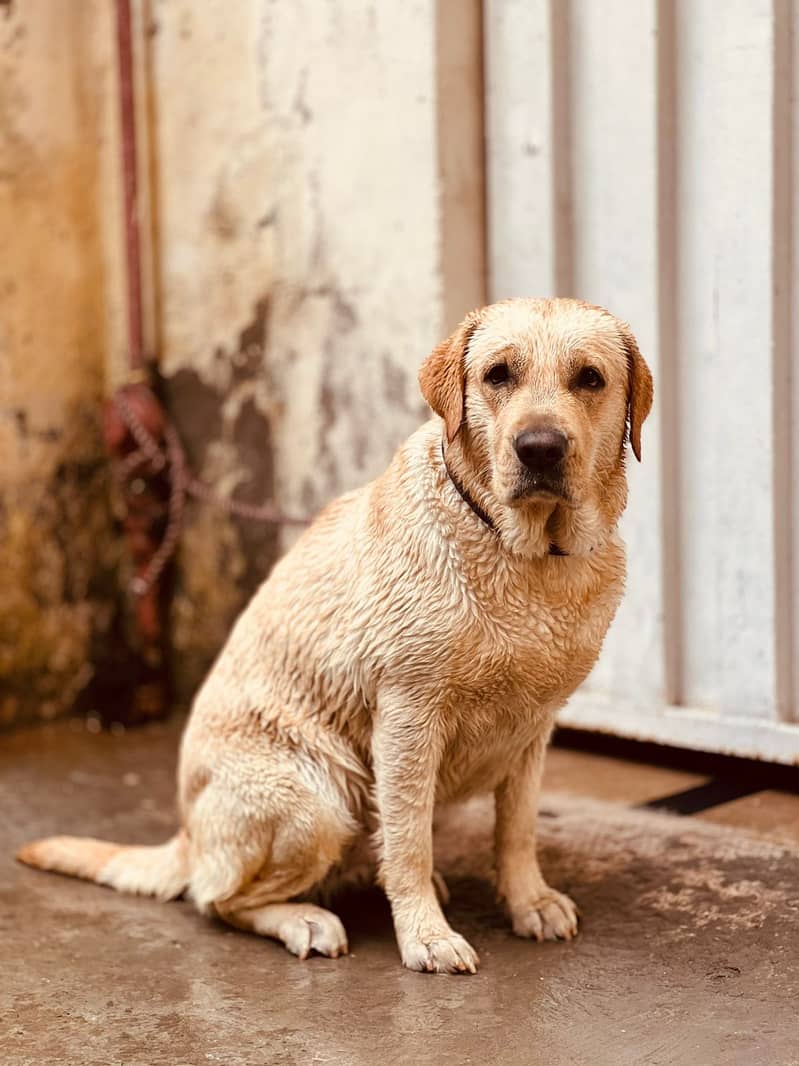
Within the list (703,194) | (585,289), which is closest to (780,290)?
(703,194)

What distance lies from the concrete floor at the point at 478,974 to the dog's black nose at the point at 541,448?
3.51 ft

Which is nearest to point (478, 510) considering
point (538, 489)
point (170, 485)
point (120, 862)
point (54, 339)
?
point (538, 489)

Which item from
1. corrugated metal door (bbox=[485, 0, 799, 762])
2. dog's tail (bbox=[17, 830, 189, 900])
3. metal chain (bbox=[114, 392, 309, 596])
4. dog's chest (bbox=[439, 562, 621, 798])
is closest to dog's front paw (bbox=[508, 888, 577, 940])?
dog's chest (bbox=[439, 562, 621, 798])

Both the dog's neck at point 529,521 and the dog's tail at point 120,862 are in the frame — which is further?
the dog's tail at point 120,862

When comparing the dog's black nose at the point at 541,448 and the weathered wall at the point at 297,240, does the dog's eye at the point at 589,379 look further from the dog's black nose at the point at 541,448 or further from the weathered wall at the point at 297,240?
the weathered wall at the point at 297,240

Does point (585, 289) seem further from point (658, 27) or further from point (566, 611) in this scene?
point (566, 611)

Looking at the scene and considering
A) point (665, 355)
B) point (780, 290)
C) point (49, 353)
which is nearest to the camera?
point (780, 290)

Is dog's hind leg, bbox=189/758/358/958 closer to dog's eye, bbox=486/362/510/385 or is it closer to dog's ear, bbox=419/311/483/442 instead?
dog's ear, bbox=419/311/483/442

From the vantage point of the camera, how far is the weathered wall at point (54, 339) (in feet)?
17.4

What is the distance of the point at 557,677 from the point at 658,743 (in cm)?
167

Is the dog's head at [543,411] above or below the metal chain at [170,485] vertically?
above

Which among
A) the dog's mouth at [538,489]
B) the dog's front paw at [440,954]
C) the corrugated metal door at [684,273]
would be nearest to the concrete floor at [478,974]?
the dog's front paw at [440,954]

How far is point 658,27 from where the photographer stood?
164 inches

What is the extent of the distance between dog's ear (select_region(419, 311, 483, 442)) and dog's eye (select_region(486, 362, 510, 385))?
0.07 meters
